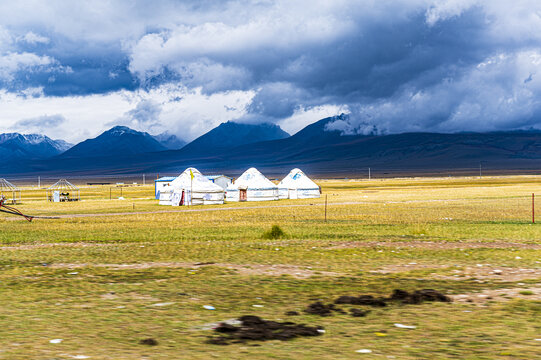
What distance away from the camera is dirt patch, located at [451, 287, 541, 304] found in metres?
8.70

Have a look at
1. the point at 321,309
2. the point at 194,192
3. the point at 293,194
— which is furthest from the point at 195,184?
the point at 321,309

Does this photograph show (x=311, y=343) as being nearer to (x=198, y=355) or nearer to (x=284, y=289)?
(x=198, y=355)

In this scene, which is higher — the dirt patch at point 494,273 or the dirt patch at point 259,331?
the dirt patch at point 259,331

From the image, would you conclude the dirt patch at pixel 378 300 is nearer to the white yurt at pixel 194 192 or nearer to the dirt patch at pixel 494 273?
the dirt patch at pixel 494 273

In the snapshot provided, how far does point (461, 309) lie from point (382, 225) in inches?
846

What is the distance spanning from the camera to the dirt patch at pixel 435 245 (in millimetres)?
16719

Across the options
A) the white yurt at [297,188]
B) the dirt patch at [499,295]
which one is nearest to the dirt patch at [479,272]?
the dirt patch at [499,295]

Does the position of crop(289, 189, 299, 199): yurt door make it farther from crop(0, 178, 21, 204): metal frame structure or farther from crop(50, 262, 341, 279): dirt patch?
crop(50, 262, 341, 279): dirt patch

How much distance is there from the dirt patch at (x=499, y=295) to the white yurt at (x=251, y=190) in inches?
2226

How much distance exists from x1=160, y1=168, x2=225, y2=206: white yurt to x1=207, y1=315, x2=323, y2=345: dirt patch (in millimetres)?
51333

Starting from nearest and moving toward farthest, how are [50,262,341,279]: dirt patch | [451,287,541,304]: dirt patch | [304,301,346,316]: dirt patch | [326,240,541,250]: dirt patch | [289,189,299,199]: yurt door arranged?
[304,301,346,316]: dirt patch < [451,287,541,304]: dirt patch < [50,262,341,279]: dirt patch < [326,240,541,250]: dirt patch < [289,189,299,199]: yurt door

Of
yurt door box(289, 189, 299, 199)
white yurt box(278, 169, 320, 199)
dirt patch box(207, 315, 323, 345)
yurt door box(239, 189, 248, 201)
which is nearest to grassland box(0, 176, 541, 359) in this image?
dirt patch box(207, 315, 323, 345)

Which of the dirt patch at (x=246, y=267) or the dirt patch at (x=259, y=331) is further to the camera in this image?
the dirt patch at (x=246, y=267)

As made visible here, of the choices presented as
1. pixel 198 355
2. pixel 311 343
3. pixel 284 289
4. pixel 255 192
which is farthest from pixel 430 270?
pixel 255 192
